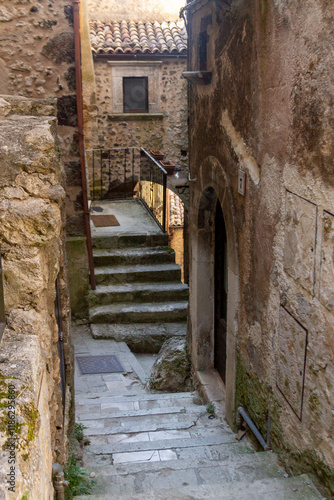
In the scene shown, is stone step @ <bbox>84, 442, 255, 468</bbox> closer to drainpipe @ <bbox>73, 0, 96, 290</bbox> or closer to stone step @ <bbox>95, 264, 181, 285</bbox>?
drainpipe @ <bbox>73, 0, 96, 290</bbox>

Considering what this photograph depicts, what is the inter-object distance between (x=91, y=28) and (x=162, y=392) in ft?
39.0

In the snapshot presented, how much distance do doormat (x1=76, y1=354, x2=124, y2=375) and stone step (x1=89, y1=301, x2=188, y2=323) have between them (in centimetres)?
92

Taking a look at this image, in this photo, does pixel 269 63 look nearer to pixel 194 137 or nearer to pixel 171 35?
pixel 194 137

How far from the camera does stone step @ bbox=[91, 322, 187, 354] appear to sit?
789 cm

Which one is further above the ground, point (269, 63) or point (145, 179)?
point (269, 63)

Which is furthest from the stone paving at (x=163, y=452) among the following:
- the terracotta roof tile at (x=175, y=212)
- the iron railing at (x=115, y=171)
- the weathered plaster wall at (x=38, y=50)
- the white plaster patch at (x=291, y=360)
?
the terracotta roof tile at (x=175, y=212)

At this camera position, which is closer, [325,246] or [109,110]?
[325,246]

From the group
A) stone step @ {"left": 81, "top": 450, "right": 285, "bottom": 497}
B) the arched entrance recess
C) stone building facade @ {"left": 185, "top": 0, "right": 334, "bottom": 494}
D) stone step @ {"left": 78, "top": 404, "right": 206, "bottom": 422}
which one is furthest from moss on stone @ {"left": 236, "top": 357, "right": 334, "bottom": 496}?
the arched entrance recess

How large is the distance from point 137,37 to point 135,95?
1563 millimetres

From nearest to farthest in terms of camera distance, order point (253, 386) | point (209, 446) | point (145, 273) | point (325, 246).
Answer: point (325, 246) < point (253, 386) < point (209, 446) < point (145, 273)

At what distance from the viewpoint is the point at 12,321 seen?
2.15 m

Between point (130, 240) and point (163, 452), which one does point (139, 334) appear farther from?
point (163, 452)

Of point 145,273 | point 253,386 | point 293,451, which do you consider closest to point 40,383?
point 293,451

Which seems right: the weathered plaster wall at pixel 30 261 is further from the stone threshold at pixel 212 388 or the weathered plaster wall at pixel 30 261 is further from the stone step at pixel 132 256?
the stone step at pixel 132 256
